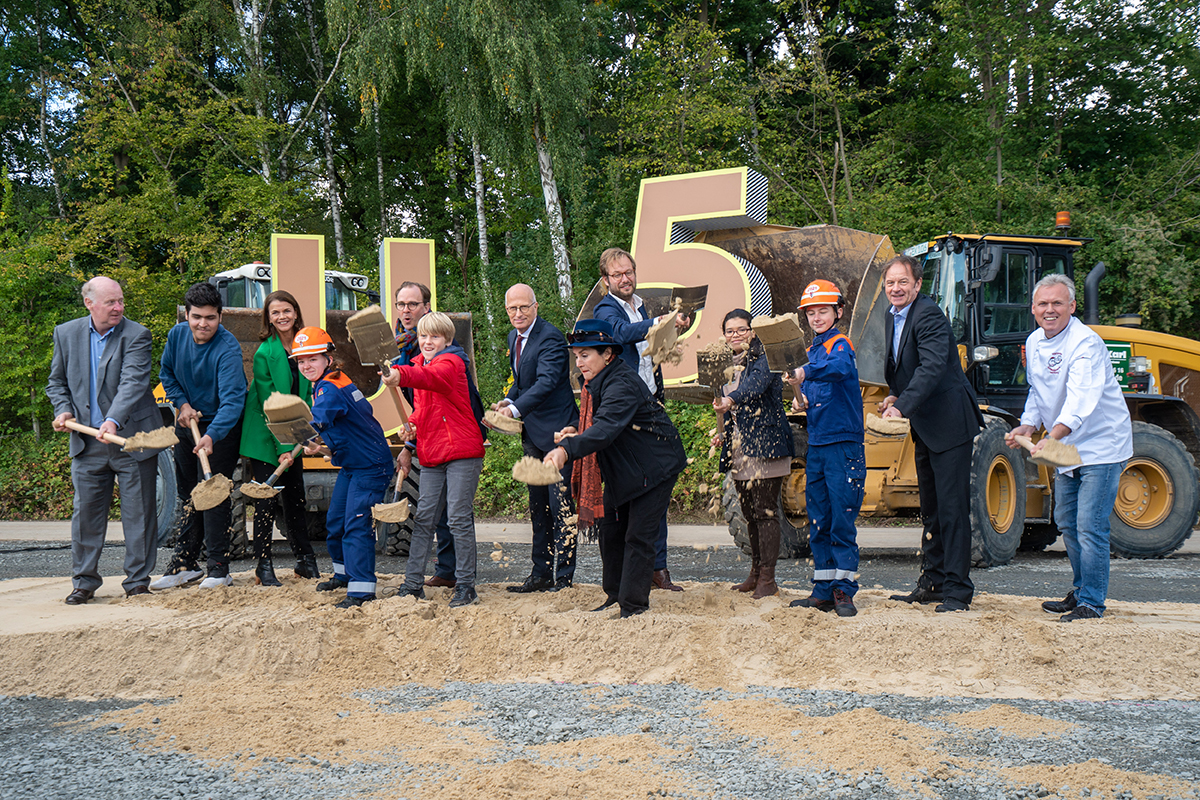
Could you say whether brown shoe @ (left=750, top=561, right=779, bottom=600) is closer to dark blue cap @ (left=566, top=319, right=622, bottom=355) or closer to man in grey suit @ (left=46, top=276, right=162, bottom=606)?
dark blue cap @ (left=566, top=319, right=622, bottom=355)

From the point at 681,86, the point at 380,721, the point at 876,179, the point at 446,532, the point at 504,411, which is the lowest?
the point at 380,721

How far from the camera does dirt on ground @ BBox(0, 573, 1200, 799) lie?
3.70 meters

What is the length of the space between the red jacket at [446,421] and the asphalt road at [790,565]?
1867 millimetres

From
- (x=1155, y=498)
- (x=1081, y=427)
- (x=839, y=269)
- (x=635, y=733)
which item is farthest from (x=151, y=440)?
(x=1155, y=498)

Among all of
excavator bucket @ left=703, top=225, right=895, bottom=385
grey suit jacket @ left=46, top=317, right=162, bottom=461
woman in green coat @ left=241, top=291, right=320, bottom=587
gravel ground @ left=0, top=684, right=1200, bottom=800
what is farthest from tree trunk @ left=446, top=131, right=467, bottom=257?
gravel ground @ left=0, top=684, right=1200, bottom=800

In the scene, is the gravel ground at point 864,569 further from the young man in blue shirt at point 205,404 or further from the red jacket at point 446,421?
the red jacket at point 446,421

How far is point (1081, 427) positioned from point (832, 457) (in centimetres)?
139

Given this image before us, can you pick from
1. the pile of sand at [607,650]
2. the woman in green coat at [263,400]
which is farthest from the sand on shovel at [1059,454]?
the woman in green coat at [263,400]

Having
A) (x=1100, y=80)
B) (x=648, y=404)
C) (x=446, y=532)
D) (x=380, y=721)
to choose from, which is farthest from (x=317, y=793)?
(x=1100, y=80)

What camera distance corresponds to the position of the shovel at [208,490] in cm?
571

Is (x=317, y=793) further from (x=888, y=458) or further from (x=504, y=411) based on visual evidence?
(x=888, y=458)

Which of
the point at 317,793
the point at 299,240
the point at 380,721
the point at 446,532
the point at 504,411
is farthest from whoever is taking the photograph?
the point at 299,240

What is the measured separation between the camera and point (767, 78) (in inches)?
701

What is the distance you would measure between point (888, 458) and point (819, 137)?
40.4 ft
